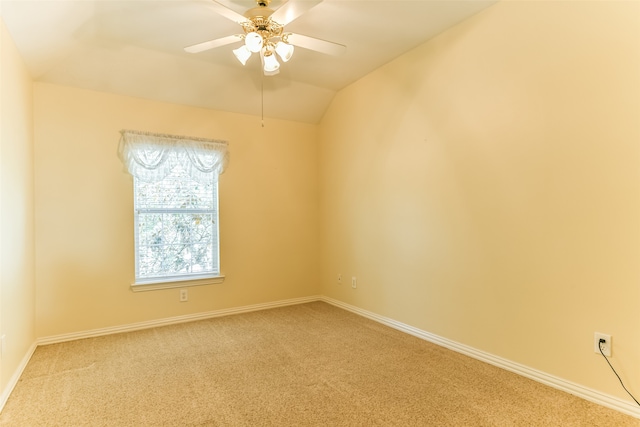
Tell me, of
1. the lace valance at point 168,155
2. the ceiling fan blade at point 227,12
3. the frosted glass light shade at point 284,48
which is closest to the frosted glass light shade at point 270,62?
the frosted glass light shade at point 284,48

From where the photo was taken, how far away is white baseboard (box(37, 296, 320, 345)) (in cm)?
313

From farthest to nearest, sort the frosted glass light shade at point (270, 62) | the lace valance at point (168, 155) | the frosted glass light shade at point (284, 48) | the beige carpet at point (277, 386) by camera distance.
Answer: the lace valance at point (168, 155)
the frosted glass light shade at point (270, 62)
the frosted glass light shade at point (284, 48)
the beige carpet at point (277, 386)

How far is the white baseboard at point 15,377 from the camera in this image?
80.7 inches

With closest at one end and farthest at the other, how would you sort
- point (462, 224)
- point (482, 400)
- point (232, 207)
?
point (482, 400), point (462, 224), point (232, 207)

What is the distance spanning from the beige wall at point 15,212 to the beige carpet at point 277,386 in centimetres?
27

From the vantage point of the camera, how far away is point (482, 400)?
2.06 metres

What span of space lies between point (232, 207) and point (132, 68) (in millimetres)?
1692

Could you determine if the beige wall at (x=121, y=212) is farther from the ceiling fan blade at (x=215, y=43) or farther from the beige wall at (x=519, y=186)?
the ceiling fan blade at (x=215, y=43)

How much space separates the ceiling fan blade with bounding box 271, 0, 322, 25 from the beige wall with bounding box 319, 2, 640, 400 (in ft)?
4.81

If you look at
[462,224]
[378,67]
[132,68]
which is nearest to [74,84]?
[132,68]

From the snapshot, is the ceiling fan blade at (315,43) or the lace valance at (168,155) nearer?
the ceiling fan blade at (315,43)

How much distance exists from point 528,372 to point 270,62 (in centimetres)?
282

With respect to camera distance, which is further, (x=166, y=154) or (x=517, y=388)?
(x=166, y=154)

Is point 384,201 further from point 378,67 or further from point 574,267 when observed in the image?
point 574,267
